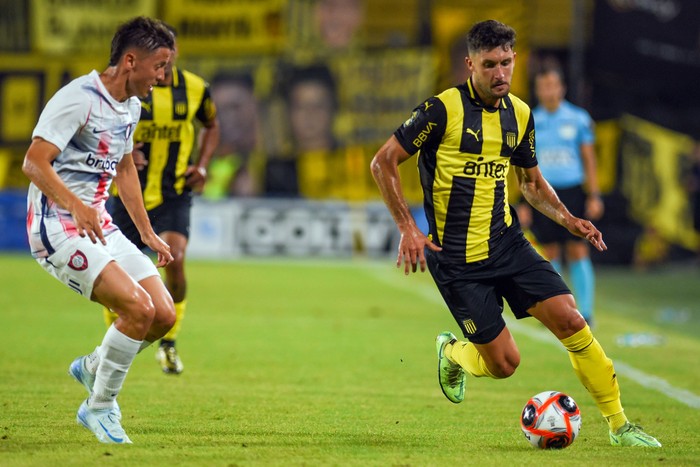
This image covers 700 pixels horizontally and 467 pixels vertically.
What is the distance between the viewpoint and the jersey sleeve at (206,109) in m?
8.78

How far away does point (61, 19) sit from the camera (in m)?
26.0

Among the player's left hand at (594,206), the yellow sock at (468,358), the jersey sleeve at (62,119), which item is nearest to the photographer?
the jersey sleeve at (62,119)

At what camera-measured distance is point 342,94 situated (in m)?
25.8

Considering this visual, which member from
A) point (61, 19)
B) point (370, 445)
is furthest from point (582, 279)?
point (61, 19)

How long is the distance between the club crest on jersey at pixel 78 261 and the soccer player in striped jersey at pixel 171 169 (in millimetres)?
2743

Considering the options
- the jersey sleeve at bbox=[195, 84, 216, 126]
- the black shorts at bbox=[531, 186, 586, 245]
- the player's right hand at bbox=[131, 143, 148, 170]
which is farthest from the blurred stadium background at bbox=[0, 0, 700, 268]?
the player's right hand at bbox=[131, 143, 148, 170]

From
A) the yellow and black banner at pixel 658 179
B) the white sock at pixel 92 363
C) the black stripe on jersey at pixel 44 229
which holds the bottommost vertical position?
the yellow and black banner at pixel 658 179

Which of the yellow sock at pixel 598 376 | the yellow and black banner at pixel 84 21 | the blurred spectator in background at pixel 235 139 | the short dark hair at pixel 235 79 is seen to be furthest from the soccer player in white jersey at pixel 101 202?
the yellow and black banner at pixel 84 21

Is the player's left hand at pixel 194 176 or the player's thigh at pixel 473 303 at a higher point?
the player's left hand at pixel 194 176

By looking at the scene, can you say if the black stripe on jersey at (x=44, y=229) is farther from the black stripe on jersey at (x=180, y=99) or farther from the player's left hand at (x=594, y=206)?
the player's left hand at (x=594, y=206)

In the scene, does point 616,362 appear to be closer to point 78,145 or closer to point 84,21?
point 78,145

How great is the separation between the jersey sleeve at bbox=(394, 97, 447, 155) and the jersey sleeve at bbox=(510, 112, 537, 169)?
0.49m

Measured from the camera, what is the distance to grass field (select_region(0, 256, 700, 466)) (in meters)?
5.55

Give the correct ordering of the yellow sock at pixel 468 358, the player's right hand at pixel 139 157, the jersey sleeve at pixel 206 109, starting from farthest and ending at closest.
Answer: the jersey sleeve at pixel 206 109
the player's right hand at pixel 139 157
the yellow sock at pixel 468 358
